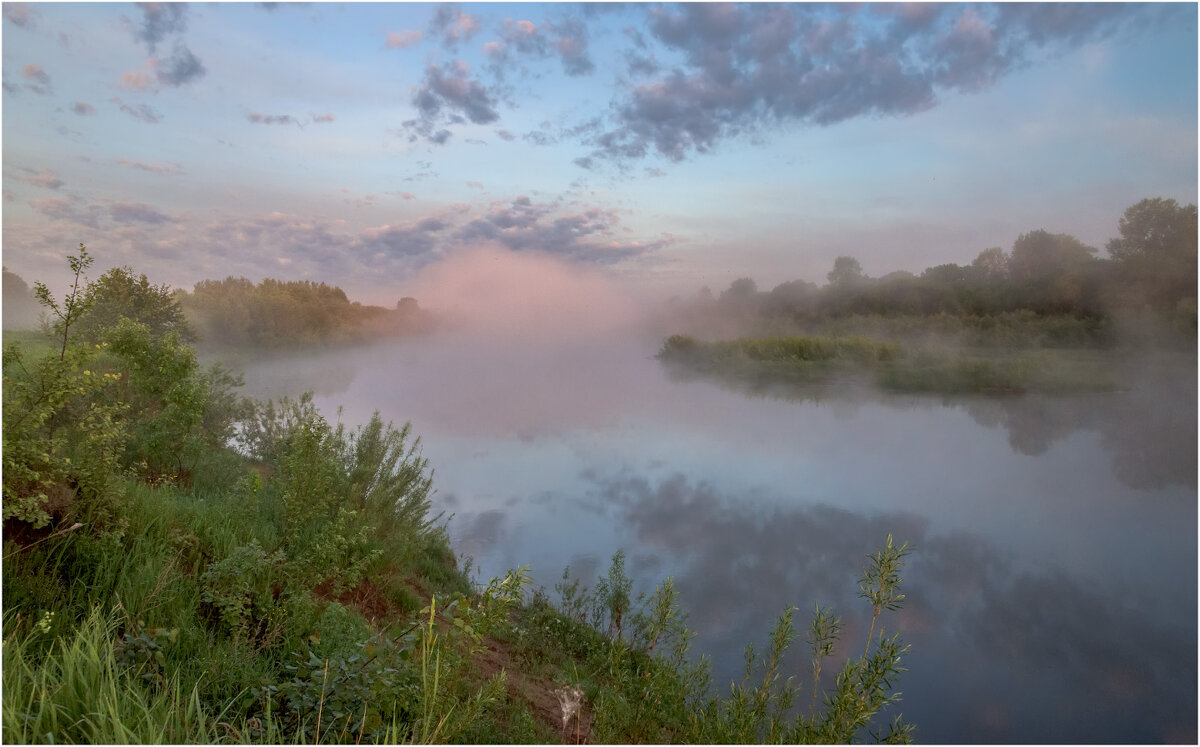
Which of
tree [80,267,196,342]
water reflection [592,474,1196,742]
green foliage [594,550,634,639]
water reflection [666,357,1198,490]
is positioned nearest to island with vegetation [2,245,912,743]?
green foliage [594,550,634,639]

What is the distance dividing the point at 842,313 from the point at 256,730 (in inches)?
2095

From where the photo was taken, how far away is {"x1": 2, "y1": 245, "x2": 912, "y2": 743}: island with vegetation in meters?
2.63

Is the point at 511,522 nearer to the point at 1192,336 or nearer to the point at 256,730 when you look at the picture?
the point at 256,730

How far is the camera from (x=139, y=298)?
486 inches

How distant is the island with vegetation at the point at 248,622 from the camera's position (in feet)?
8.63

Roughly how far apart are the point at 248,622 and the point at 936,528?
23993mm

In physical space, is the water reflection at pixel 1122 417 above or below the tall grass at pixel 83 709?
below

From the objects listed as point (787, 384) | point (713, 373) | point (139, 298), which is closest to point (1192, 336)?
point (787, 384)

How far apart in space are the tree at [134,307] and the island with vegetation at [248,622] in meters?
2.49

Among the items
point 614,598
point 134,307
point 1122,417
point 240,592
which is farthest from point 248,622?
point 1122,417

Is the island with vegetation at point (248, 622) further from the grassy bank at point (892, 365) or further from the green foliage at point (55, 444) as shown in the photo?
the grassy bank at point (892, 365)

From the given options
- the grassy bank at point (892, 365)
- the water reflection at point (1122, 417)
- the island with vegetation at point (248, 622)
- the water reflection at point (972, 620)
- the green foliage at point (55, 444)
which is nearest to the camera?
the island with vegetation at point (248, 622)

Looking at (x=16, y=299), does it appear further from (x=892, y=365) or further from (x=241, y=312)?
(x=892, y=365)

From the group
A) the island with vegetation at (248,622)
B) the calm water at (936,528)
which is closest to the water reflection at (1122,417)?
the calm water at (936,528)
